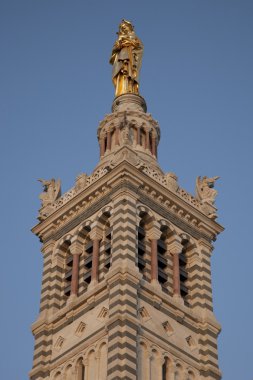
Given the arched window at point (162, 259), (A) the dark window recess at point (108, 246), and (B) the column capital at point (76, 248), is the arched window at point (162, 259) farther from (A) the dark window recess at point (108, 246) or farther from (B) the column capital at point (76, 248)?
(B) the column capital at point (76, 248)

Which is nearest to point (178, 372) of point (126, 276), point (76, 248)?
point (126, 276)

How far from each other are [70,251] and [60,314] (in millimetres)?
3541

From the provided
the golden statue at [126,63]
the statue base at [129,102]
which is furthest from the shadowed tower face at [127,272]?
the golden statue at [126,63]

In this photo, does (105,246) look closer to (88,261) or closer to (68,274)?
(88,261)

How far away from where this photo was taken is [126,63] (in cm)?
5766

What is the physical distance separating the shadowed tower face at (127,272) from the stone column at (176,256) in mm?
51

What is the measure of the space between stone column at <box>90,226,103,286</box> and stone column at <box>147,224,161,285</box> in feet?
7.03

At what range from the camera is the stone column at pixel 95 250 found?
46094 mm

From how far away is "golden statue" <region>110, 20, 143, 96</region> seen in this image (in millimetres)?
57438

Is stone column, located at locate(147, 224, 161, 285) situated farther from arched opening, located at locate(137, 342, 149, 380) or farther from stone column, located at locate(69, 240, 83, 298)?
arched opening, located at locate(137, 342, 149, 380)

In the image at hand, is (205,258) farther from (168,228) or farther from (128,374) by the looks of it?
(128,374)

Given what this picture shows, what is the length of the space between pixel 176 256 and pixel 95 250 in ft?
11.8

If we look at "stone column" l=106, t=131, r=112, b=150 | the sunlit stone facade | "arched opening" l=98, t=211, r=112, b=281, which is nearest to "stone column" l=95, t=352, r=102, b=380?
the sunlit stone facade

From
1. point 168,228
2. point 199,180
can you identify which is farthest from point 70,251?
point 199,180
